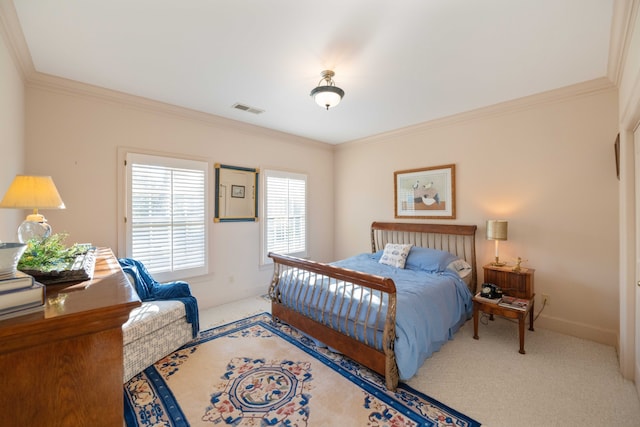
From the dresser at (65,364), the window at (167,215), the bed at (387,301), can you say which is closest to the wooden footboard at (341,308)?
the bed at (387,301)

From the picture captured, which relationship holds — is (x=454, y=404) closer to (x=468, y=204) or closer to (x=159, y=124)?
(x=468, y=204)

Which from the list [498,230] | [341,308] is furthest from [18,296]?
[498,230]

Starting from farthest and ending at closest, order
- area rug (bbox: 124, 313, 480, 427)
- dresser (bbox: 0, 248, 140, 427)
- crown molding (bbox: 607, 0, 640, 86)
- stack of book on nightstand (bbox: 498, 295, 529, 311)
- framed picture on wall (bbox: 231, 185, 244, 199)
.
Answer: framed picture on wall (bbox: 231, 185, 244, 199) → stack of book on nightstand (bbox: 498, 295, 529, 311) → area rug (bbox: 124, 313, 480, 427) → crown molding (bbox: 607, 0, 640, 86) → dresser (bbox: 0, 248, 140, 427)

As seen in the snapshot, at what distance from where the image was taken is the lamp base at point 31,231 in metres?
1.70

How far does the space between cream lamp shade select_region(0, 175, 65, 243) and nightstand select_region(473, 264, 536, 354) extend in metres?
3.80

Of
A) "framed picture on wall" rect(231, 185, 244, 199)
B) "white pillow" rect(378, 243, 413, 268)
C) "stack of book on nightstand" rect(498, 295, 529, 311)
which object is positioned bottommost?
"stack of book on nightstand" rect(498, 295, 529, 311)

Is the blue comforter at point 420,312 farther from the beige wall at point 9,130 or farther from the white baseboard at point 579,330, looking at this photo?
the beige wall at point 9,130

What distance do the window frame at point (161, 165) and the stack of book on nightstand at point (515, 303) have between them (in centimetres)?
366

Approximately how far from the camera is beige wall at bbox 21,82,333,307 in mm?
2926

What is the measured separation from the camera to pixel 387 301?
243 cm

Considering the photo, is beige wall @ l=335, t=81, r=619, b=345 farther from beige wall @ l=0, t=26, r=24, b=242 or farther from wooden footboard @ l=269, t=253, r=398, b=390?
beige wall @ l=0, t=26, r=24, b=242

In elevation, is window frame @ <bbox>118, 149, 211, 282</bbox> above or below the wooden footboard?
above

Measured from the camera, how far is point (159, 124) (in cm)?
357

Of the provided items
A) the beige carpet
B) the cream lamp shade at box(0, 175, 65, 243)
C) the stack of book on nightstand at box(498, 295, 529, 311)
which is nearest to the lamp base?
the cream lamp shade at box(0, 175, 65, 243)
